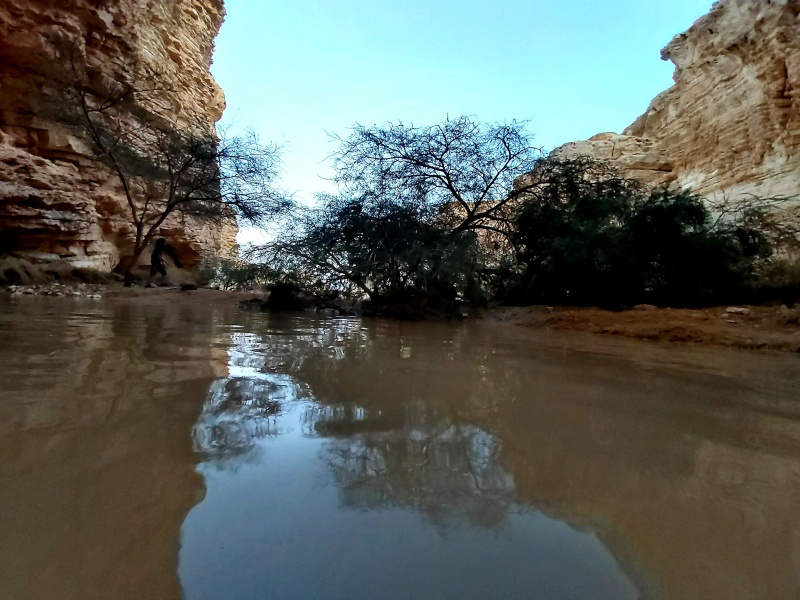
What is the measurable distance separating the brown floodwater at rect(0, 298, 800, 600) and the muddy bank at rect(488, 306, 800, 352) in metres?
2.36

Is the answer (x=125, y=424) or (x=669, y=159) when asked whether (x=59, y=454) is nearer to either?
(x=125, y=424)

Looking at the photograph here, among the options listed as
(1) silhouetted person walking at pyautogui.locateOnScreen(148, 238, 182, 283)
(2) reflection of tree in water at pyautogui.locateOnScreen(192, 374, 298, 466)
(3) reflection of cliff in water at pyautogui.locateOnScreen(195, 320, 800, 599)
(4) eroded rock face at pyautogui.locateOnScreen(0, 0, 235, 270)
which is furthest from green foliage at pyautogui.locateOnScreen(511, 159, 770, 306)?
(1) silhouetted person walking at pyautogui.locateOnScreen(148, 238, 182, 283)

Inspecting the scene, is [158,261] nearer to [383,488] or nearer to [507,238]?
[507,238]

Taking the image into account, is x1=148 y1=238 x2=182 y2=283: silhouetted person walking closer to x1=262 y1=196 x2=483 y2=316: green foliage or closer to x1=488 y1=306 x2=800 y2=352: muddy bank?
x1=262 y1=196 x2=483 y2=316: green foliage

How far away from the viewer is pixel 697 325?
15.6 ft

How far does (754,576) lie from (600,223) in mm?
7520

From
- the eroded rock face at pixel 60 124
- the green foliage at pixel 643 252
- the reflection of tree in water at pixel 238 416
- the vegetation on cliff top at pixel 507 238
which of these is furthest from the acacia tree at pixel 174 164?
the reflection of tree in water at pixel 238 416

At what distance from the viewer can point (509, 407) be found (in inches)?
69.1

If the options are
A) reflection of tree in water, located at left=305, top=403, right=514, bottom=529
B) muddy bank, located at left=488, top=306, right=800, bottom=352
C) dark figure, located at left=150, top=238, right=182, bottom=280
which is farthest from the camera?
dark figure, located at left=150, top=238, right=182, bottom=280

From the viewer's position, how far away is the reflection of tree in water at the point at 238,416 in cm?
120

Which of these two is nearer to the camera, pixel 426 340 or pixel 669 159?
pixel 426 340

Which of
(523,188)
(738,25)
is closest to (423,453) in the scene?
(523,188)

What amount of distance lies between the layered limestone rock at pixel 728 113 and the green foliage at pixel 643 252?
323 cm

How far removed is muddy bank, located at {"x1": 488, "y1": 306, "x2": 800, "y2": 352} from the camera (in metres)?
4.12
